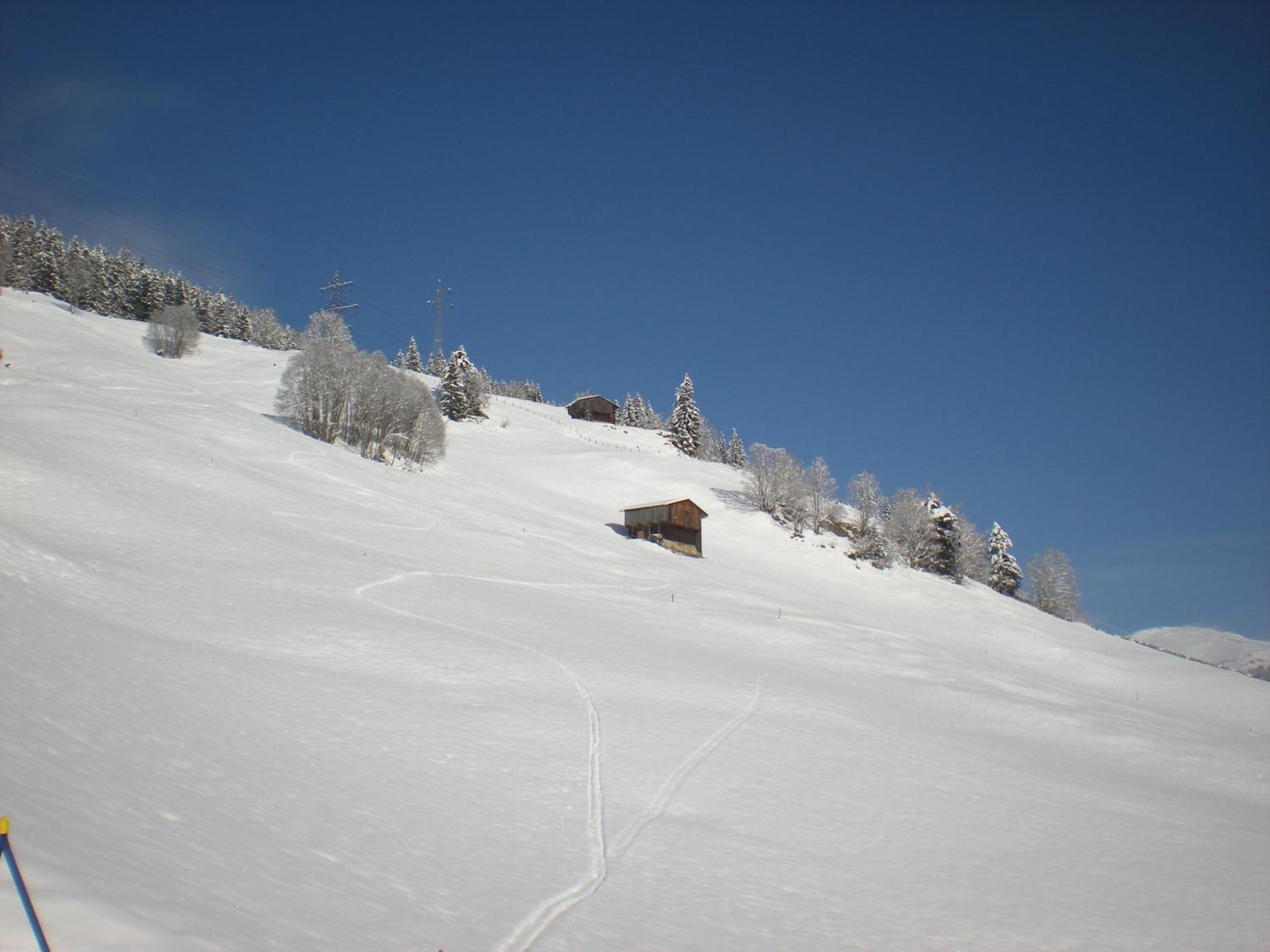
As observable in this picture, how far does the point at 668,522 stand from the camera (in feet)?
169

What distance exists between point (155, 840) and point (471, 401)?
261ft

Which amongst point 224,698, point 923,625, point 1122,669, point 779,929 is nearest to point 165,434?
point 224,698

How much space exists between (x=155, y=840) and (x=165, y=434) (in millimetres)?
32595

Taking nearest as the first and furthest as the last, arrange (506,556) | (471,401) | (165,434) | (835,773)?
1. (835,773)
2. (506,556)
3. (165,434)
4. (471,401)

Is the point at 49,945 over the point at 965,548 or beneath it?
beneath

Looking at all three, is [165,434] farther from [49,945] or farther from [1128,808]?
[1128,808]

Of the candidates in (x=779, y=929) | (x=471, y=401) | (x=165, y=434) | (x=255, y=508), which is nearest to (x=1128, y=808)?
(x=779, y=929)

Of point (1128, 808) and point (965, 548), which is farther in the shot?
point (965, 548)

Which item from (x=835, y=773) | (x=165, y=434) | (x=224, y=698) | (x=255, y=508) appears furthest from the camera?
(x=165, y=434)

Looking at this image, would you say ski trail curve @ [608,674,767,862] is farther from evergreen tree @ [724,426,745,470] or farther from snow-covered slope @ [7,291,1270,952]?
evergreen tree @ [724,426,745,470]

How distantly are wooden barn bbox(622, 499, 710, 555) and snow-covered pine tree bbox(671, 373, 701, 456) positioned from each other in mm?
41610

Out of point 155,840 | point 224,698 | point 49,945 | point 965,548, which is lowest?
point 224,698

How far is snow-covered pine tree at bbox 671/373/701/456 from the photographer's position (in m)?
95.0

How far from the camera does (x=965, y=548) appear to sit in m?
68.7
